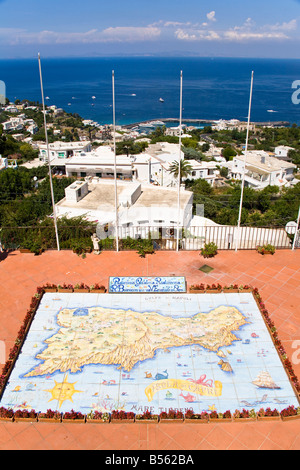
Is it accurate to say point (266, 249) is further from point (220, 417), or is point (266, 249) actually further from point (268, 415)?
point (220, 417)

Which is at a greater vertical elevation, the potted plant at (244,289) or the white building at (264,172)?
the potted plant at (244,289)

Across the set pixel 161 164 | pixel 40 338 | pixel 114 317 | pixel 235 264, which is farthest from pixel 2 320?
pixel 161 164

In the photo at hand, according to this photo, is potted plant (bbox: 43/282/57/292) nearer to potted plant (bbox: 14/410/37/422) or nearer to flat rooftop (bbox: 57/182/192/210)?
potted plant (bbox: 14/410/37/422)

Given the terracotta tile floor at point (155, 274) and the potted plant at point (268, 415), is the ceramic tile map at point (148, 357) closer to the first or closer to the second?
the potted plant at point (268, 415)

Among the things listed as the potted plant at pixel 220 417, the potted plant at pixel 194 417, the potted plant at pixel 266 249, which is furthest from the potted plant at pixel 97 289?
the potted plant at pixel 266 249

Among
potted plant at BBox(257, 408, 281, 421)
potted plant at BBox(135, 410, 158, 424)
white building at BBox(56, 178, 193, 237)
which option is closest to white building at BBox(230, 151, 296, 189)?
white building at BBox(56, 178, 193, 237)
